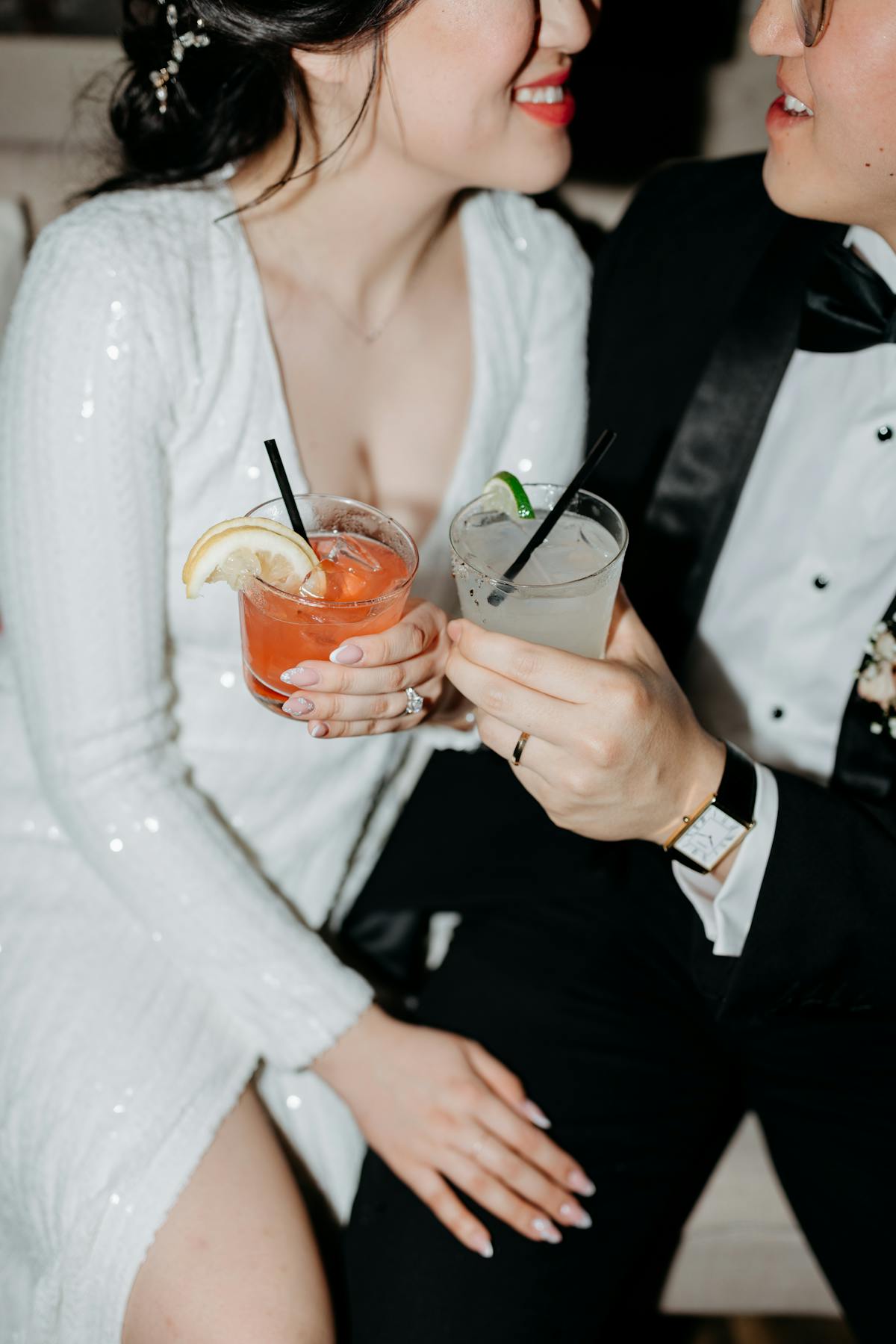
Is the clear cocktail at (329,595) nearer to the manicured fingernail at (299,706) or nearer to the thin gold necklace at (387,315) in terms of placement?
the manicured fingernail at (299,706)

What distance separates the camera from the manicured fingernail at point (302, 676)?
137cm

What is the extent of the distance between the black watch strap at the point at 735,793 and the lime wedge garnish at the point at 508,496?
451 mm

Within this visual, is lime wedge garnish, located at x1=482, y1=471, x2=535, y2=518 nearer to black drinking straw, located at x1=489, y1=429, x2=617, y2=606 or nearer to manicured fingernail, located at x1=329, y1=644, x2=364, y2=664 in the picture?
black drinking straw, located at x1=489, y1=429, x2=617, y2=606

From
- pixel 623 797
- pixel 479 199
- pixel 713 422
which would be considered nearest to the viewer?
pixel 623 797

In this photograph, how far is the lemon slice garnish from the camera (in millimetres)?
1304

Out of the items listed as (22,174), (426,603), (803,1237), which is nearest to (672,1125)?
(803,1237)

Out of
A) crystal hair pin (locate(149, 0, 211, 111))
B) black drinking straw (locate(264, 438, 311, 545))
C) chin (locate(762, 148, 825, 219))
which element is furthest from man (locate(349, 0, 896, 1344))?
crystal hair pin (locate(149, 0, 211, 111))

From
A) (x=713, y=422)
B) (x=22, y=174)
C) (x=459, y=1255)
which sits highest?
(x=22, y=174)

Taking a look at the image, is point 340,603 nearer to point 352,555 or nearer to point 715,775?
point 352,555

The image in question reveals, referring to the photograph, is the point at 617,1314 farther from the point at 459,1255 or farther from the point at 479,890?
the point at 479,890

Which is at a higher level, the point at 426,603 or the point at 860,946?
the point at 426,603

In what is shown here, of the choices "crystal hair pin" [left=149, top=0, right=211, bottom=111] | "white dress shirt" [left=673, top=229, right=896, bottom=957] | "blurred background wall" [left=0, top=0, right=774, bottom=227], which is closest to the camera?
"crystal hair pin" [left=149, top=0, right=211, bottom=111]

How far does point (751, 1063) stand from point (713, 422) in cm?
109

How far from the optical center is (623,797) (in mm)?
1446
